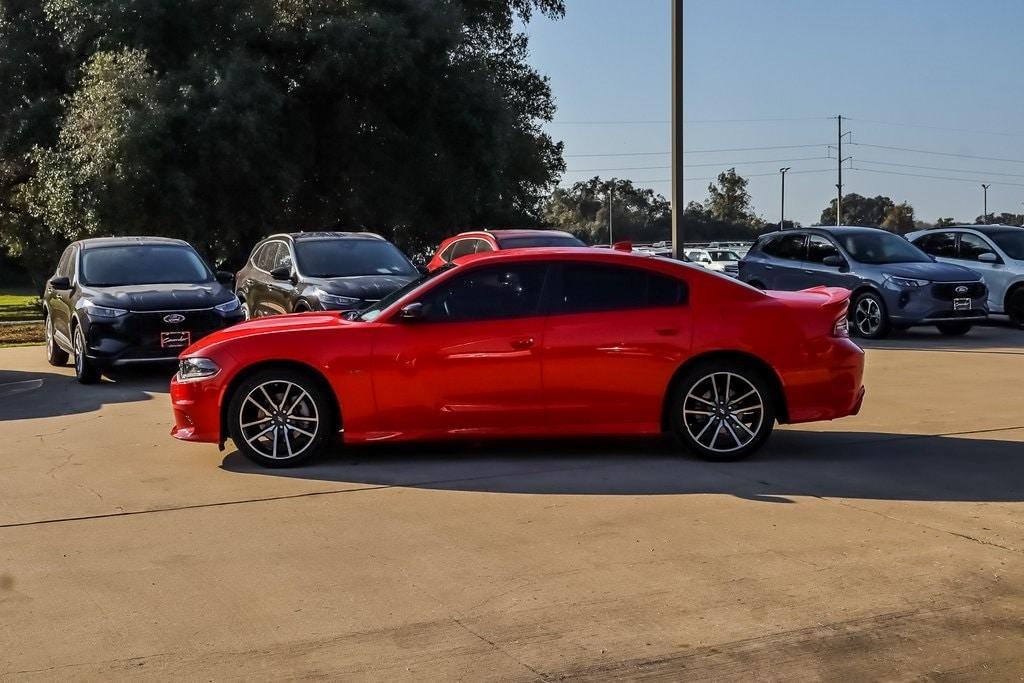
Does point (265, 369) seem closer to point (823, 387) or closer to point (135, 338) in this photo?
point (823, 387)

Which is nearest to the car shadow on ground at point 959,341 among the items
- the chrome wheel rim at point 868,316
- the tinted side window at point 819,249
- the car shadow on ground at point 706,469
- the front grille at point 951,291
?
the chrome wheel rim at point 868,316

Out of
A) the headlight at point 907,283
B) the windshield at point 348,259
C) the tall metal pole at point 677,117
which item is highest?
the tall metal pole at point 677,117

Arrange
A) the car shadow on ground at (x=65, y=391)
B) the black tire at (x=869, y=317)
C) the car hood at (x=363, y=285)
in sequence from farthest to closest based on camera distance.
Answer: the black tire at (x=869, y=317), the car hood at (x=363, y=285), the car shadow on ground at (x=65, y=391)

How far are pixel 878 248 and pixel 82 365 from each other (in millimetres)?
11947

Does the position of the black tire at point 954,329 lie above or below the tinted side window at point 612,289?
below

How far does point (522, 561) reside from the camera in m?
6.11

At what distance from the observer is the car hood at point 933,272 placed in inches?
706

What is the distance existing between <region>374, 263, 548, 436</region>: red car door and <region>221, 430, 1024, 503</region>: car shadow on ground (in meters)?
0.31

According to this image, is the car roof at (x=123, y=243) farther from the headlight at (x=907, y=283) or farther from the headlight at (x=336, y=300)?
the headlight at (x=907, y=283)

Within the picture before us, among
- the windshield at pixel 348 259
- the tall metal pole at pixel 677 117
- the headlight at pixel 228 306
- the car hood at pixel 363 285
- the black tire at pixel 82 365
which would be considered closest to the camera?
the black tire at pixel 82 365

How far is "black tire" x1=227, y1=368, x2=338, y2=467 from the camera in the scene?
27.9ft

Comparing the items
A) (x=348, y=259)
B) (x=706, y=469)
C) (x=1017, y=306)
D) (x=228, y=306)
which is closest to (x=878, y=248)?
(x=1017, y=306)

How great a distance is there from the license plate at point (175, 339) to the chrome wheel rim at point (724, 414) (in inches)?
277

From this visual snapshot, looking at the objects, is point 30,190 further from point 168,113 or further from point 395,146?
point 395,146
